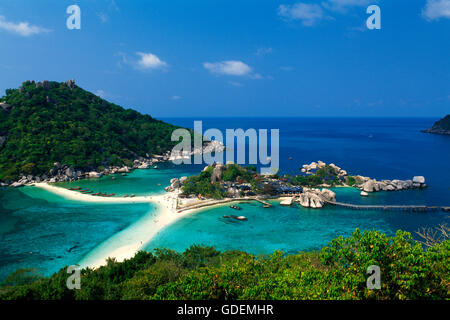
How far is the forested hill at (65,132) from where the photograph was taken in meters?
50.3

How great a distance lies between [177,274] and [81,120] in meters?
66.7

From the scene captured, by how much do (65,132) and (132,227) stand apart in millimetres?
42569

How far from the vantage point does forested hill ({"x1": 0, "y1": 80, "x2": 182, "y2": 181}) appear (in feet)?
165

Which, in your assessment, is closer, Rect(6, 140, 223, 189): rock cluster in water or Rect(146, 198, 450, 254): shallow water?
Rect(146, 198, 450, 254): shallow water

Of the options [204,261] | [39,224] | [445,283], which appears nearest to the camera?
[445,283]

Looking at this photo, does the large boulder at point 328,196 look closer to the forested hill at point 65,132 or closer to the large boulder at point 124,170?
the large boulder at point 124,170

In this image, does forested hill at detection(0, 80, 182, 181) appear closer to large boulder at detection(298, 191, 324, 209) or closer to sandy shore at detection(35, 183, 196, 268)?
sandy shore at detection(35, 183, 196, 268)

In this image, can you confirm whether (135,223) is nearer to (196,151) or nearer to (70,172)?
(70,172)

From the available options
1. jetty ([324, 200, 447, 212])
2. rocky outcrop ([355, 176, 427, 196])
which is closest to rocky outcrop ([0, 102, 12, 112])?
jetty ([324, 200, 447, 212])

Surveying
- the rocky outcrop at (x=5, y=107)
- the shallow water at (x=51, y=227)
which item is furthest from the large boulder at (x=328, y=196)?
the rocky outcrop at (x=5, y=107)

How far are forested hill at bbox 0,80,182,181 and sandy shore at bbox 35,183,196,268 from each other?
1062 cm
